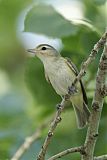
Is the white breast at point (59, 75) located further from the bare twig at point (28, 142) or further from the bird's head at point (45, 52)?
the bare twig at point (28, 142)

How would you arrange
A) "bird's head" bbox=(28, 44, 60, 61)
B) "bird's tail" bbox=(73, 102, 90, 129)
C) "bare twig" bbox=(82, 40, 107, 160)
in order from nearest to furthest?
"bare twig" bbox=(82, 40, 107, 160)
"bird's tail" bbox=(73, 102, 90, 129)
"bird's head" bbox=(28, 44, 60, 61)

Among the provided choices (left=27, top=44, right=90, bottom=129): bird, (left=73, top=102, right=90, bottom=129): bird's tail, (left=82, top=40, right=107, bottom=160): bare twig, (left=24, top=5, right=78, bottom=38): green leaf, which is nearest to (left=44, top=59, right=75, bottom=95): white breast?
(left=27, top=44, right=90, bottom=129): bird

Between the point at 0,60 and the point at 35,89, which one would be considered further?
the point at 0,60

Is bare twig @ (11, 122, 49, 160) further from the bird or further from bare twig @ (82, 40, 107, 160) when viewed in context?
bare twig @ (82, 40, 107, 160)

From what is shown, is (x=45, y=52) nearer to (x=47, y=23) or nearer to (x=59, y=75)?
(x=59, y=75)

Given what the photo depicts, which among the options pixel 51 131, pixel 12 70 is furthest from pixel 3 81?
pixel 51 131

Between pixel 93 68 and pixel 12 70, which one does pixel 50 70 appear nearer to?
pixel 93 68
